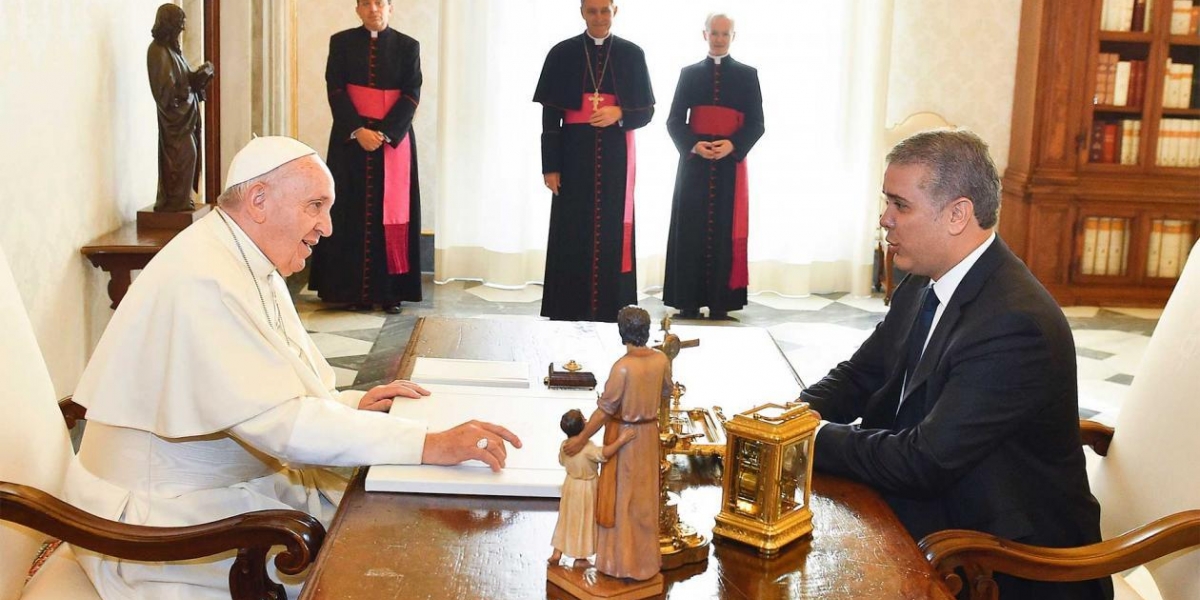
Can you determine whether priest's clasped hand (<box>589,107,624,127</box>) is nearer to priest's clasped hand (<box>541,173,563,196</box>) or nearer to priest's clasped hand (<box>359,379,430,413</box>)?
priest's clasped hand (<box>541,173,563,196</box>)

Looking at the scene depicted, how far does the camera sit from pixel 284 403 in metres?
2.48

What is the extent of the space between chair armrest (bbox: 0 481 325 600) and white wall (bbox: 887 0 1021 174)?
24.6ft

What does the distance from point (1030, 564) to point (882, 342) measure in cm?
93

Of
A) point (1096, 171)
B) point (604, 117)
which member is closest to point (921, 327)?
point (604, 117)

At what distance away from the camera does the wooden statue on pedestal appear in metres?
1.75

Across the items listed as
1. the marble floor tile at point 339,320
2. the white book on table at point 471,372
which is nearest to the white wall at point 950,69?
the marble floor tile at point 339,320

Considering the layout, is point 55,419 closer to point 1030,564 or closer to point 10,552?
point 10,552

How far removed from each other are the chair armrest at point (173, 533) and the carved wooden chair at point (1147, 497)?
1.06 m

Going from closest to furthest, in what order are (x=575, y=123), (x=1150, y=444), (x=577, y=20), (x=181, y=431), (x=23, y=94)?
1. (x=181, y=431)
2. (x=1150, y=444)
3. (x=23, y=94)
4. (x=575, y=123)
5. (x=577, y=20)

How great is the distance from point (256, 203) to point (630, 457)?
1279mm

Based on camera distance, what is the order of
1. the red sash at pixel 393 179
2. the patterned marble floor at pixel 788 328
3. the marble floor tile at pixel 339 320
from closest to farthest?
the patterned marble floor at pixel 788 328, the marble floor tile at pixel 339 320, the red sash at pixel 393 179

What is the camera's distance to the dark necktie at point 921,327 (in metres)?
2.78

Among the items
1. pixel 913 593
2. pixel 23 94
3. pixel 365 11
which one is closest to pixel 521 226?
pixel 365 11

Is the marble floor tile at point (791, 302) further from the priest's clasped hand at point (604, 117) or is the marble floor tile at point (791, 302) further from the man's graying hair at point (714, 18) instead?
the priest's clasped hand at point (604, 117)
